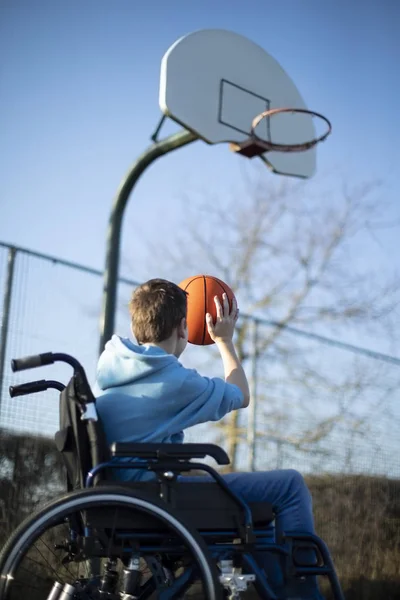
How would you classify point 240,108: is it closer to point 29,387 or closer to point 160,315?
point 160,315

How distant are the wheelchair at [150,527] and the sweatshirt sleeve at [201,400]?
0.20 m

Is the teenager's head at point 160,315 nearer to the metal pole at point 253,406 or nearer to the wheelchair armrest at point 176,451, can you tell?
the wheelchair armrest at point 176,451

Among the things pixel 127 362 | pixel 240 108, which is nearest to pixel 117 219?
pixel 240 108

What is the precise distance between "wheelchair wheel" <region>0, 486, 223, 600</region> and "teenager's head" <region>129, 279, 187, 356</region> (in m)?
0.68

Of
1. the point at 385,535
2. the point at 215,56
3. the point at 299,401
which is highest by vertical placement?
the point at 215,56

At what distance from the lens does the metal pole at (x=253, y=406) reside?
6.74 meters

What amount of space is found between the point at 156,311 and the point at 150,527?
77 centimetres

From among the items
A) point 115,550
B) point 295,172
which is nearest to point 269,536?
point 115,550

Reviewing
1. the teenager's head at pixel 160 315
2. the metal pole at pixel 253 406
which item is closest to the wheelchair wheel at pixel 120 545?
the teenager's head at pixel 160 315

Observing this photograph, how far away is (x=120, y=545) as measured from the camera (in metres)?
2.56

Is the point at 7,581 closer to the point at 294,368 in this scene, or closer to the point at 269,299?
the point at 294,368

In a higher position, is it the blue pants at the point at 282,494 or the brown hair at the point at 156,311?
the brown hair at the point at 156,311

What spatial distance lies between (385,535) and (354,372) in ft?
4.77

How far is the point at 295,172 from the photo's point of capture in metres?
6.80
